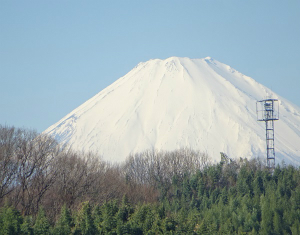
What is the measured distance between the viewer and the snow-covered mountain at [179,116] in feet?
374

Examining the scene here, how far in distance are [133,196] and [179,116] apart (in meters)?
81.0

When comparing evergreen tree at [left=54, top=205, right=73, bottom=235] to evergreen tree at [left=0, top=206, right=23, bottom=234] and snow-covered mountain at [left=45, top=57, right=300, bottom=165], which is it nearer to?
evergreen tree at [left=0, top=206, right=23, bottom=234]

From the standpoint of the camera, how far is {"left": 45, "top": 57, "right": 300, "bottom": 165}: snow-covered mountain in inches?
4493

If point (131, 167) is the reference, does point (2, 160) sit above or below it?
below

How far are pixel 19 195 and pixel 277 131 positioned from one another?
9188 centimetres

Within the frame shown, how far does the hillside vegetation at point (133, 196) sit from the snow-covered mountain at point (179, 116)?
164 ft

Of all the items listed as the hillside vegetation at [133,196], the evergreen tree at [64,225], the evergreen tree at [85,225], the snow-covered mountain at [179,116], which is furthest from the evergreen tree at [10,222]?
the snow-covered mountain at [179,116]

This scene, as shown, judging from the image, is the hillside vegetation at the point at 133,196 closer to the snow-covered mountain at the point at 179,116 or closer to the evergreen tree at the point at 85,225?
the evergreen tree at the point at 85,225

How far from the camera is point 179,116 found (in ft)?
411

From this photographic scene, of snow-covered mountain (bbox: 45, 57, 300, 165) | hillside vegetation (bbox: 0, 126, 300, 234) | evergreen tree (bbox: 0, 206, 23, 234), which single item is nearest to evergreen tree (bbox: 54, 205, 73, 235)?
hillside vegetation (bbox: 0, 126, 300, 234)

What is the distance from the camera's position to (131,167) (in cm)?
6556

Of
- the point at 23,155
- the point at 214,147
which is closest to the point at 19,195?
the point at 23,155

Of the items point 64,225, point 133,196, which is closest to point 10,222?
point 64,225

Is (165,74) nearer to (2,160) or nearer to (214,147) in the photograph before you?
(214,147)
